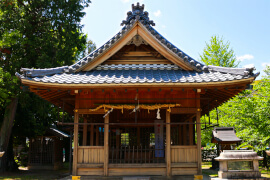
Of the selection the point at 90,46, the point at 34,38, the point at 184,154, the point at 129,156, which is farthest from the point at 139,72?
the point at 90,46

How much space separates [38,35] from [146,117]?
11154mm

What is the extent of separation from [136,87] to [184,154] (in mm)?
3405

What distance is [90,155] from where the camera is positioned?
34.7 feet

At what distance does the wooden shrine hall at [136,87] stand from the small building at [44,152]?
14.2m

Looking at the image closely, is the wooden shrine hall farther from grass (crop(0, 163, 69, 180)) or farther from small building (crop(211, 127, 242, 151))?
grass (crop(0, 163, 69, 180))

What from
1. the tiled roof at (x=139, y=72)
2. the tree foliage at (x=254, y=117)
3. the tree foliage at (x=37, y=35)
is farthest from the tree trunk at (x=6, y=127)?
the tree foliage at (x=254, y=117)

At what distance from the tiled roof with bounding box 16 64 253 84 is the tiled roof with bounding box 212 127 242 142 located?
6.86m

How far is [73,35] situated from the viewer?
20422 millimetres

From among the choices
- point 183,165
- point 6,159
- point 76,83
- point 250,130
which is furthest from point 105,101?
point 6,159

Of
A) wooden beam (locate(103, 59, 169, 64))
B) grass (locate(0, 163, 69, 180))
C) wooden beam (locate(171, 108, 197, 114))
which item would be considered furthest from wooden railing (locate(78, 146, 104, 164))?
grass (locate(0, 163, 69, 180))

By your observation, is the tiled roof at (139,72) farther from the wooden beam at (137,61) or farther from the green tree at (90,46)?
the green tree at (90,46)

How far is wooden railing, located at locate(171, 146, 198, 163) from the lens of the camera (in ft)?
34.6

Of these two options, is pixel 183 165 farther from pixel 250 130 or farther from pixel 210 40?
pixel 210 40

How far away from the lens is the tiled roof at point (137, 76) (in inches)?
382
